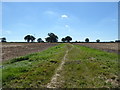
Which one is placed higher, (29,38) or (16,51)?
(29,38)

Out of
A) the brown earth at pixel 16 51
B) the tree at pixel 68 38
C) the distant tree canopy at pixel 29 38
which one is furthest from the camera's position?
the tree at pixel 68 38

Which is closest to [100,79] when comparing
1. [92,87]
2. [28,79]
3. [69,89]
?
[92,87]

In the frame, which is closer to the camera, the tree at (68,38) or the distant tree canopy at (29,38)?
the distant tree canopy at (29,38)

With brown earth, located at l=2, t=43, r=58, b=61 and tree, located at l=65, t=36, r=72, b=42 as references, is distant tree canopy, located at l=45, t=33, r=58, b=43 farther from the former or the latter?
brown earth, located at l=2, t=43, r=58, b=61

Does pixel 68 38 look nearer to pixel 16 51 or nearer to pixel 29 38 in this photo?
pixel 29 38

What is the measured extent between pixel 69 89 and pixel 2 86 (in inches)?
154

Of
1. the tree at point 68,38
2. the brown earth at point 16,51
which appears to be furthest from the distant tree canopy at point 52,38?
the brown earth at point 16,51

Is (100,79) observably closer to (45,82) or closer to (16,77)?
(45,82)

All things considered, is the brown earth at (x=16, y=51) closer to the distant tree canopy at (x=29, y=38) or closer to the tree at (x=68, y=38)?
the distant tree canopy at (x=29, y=38)

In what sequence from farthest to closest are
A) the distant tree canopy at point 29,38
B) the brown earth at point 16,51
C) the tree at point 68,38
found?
the tree at point 68,38, the distant tree canopy at point 29,38, the brown earth at point 16,51

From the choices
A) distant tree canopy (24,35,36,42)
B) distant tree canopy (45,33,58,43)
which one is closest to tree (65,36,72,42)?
distant tree canopy (45,33,58,43)

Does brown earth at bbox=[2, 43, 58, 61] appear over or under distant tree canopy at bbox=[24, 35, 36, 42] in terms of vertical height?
under

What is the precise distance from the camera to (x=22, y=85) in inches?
329

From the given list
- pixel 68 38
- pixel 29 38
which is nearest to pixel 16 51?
pixel 29 38
